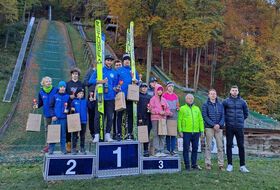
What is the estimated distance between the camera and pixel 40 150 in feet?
34.8

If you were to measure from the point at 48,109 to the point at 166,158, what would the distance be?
2567 millimetres

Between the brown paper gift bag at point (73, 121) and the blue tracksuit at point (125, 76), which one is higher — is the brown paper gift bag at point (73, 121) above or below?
below

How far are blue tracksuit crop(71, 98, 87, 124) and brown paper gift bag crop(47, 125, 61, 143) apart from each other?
0.54m

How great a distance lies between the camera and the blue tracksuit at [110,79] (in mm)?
7004

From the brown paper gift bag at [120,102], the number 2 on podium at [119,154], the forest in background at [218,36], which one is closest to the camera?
the number 2 on podium at [119,154]

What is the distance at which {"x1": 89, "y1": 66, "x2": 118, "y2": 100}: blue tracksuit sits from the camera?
7.00m

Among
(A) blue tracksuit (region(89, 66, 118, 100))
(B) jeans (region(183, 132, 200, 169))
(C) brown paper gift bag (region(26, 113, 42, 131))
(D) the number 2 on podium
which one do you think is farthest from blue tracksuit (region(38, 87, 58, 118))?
(B) jeans (region(183, 132, 200, 169))

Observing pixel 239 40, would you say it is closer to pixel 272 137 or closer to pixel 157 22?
pixel 157 22

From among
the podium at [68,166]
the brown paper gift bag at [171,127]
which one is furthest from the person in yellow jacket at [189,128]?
the podium at [68,166]

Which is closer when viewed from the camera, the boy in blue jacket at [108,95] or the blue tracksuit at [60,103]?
the boy in blue jacket at [108,95]

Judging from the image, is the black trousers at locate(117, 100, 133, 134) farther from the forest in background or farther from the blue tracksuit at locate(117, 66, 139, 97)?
the forest in background

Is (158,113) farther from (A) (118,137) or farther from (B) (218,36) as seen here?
(B) (218,36)

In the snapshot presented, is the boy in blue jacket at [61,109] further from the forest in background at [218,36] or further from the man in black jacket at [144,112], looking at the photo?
the forest in background at [218,36]

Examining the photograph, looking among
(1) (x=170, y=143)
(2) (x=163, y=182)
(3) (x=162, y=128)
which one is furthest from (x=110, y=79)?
(2) (x=163, y=182)
